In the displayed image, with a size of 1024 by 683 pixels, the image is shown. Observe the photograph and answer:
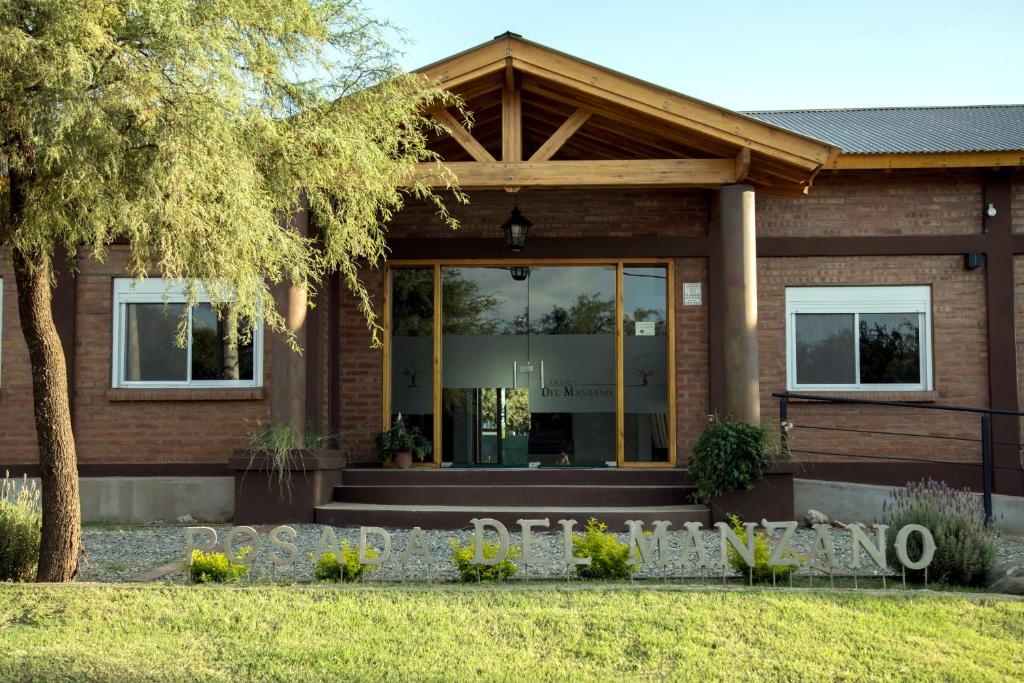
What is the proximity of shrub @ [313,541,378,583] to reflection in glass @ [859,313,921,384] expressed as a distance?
7.15 m

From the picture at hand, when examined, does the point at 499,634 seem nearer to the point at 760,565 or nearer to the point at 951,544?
the point at 760,565

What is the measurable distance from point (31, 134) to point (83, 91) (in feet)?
1.25

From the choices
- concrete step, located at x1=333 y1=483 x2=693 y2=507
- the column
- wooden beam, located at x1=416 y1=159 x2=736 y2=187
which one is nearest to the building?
concrete step, located at x1=333 y1=483 x2=693 y2=507

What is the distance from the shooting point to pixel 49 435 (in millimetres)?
6520

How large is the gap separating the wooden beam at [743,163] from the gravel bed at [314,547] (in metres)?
3.45

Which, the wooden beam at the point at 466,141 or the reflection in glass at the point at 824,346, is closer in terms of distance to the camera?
the wooden beam at the point at 466,141

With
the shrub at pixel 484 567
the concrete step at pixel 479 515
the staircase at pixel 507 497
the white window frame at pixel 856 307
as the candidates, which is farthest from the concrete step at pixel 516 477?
the shrub at pixel 484 567

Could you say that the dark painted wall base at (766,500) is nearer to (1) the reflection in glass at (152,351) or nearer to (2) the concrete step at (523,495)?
(2) the concrete step at (523,495)

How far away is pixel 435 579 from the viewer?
6.90 meters

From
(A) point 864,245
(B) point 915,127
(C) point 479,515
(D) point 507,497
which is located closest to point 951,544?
(C) point 479,515

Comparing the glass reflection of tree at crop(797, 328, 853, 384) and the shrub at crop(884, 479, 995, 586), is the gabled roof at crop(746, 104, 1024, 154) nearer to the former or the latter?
the glass reflection of tree at crop(797, 328, 853, 384)

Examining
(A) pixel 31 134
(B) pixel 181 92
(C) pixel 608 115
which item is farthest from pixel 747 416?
(A) pixel 31 134

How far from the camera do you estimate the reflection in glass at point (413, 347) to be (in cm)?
1164

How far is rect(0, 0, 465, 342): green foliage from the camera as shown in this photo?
5660 mm
